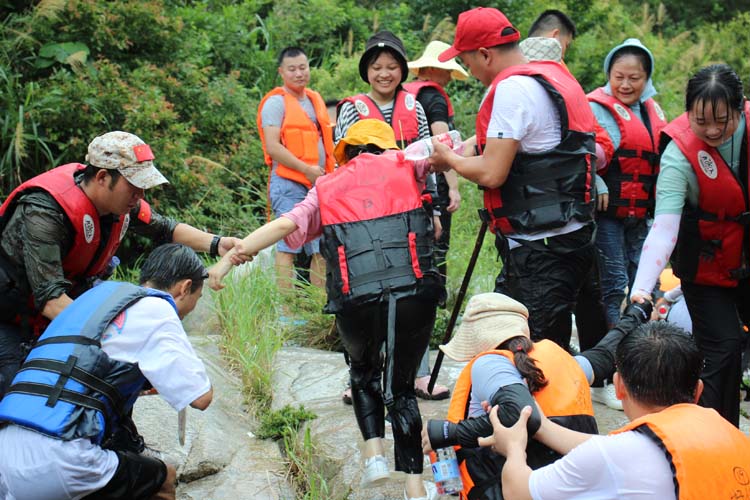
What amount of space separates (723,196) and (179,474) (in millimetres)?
3038

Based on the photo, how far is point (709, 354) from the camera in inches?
150

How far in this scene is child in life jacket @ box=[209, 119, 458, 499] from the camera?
376cm

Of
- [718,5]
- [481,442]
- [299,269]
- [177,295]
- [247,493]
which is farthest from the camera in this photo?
[718,5]

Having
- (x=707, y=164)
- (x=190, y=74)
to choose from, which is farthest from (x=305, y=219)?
(x=190, y=74)

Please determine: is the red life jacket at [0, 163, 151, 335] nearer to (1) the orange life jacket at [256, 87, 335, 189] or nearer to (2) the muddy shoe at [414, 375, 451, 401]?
(2) the muddy shoe at [414, 375, 451, 401]

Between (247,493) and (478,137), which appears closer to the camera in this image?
(478,137)

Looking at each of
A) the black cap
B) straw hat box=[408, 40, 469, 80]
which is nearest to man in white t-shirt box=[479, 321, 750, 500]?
the black cap

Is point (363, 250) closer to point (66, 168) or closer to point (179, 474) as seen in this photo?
point (66, 168)

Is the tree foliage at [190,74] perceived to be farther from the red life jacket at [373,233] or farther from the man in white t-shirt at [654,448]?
the man in white t-shirt at [654,448]

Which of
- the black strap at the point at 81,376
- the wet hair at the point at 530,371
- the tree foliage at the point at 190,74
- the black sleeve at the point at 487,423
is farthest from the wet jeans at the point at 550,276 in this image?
the tree foliage at the point at 190,74

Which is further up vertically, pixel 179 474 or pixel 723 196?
pixel 723 196

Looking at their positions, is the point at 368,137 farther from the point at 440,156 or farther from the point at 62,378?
the point at 62,378

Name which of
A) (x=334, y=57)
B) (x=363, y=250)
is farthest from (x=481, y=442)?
(x=334, y=57)

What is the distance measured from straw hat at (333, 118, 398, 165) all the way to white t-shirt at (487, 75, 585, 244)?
1.66 ft
